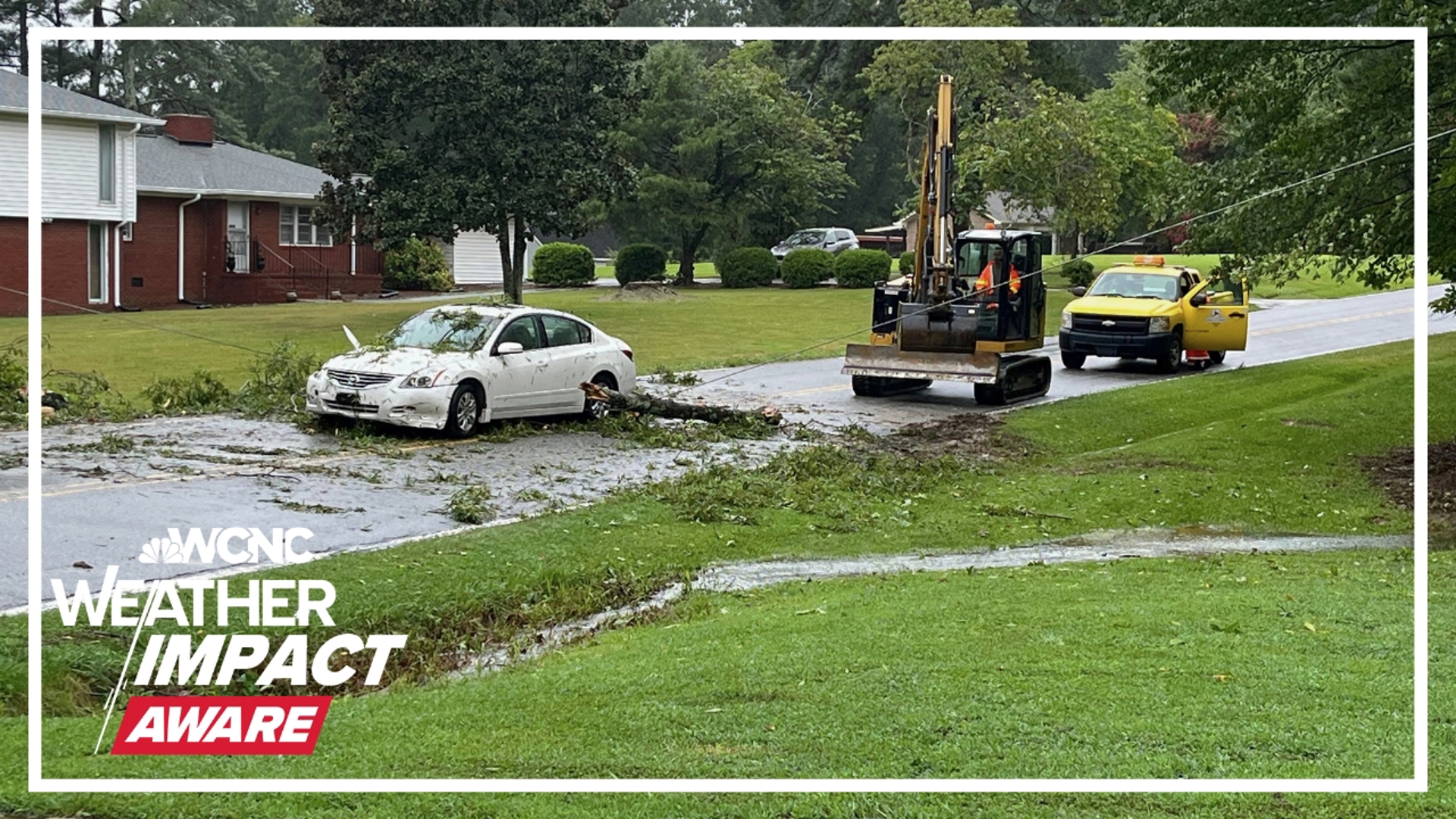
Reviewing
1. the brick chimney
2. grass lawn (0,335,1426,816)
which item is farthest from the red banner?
the brick chimney

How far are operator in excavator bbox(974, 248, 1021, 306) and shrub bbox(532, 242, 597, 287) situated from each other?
226 inches

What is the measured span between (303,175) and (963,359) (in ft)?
55.2

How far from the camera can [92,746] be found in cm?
620

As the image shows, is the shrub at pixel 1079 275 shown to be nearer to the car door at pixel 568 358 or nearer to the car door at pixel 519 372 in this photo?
the car door at pixel 568 358

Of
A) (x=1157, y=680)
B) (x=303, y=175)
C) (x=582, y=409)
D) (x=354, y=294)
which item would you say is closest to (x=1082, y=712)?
(x=1157, y=680)

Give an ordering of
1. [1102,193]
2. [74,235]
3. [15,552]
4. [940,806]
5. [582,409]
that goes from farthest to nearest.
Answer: [74,235], [1102,193], [582,409], [15,552], [940,806]

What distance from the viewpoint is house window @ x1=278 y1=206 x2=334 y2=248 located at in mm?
27391

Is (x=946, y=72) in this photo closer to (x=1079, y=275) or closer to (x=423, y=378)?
(x=1079, y=275)

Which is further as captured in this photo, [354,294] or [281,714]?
[354,294]

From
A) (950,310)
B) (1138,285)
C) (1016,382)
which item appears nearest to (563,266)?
(950,310)

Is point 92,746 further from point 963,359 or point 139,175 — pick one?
point 139,175

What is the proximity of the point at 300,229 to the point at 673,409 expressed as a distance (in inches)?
494

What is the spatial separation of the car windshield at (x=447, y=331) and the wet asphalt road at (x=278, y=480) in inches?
45.4

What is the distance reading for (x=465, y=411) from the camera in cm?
1786
